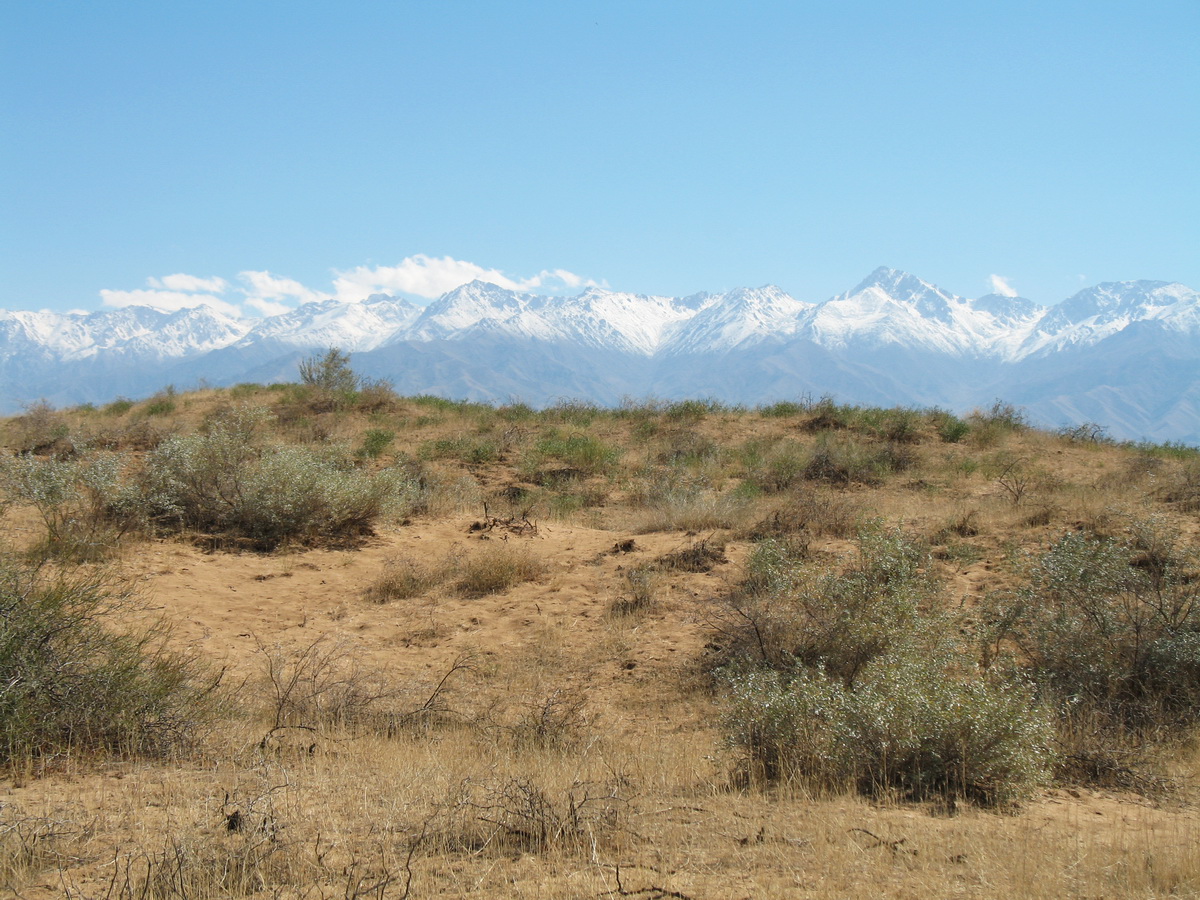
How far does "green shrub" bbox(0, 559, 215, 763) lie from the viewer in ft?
12.2

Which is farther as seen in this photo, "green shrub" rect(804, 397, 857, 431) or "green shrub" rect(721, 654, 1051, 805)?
"green shrub" rect(804, 397, 857, 431)

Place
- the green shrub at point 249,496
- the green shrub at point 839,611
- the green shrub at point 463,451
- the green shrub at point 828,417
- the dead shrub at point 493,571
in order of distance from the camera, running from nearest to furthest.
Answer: the green shrub at point 839,611, the dead shrub at point 493,571, the green shrub at point 249,496, the green shrub at point 463,451, the green shrub at point 828,417

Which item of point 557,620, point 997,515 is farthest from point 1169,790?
point 997,515

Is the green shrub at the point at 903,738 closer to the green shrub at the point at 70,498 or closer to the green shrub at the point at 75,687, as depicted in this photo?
the green shrub at the point at 75,687

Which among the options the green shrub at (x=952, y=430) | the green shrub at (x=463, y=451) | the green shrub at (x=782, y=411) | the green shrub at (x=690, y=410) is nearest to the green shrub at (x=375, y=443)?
the green shrub at (x=463, y=451)

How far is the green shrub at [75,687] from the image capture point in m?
3.72

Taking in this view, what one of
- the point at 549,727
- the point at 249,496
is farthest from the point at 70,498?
the point at 549,727

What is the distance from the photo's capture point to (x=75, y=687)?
13.0 ft

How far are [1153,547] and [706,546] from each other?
454 cm

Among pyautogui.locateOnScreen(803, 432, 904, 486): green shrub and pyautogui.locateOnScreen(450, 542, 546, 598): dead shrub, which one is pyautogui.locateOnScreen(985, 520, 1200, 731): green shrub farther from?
pyautogui.locateOnScreen(803, 432, 904, 486): green shrub

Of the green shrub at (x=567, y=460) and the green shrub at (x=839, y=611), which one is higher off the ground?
the green shrub at (x=567, y=460)

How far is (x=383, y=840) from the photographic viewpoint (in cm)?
310

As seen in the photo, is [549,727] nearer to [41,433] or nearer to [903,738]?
[903,738]

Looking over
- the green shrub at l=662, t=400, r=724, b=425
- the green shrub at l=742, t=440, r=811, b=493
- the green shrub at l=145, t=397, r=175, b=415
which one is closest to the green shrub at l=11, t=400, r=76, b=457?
the green shrub at l=145, t=397, r=175, b=415
